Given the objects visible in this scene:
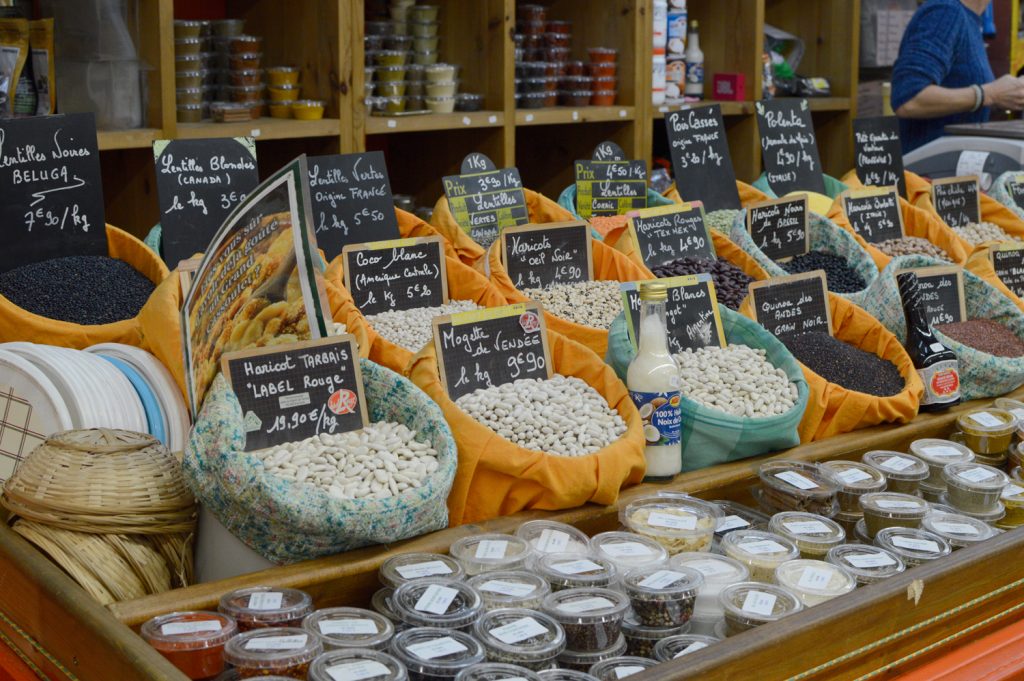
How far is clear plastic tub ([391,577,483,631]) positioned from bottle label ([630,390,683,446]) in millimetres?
495

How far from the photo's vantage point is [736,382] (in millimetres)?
1963

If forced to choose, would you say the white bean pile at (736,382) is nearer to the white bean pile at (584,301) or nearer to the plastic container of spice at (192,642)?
the white bean pile at (584,301)

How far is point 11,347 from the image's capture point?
1.70 metres

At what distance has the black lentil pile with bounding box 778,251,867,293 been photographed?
262cm

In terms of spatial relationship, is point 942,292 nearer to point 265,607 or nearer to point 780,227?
point 780,227

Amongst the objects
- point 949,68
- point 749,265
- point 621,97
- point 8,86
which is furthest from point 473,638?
point 949,68

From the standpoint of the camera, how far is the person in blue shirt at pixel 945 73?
4.20 meters

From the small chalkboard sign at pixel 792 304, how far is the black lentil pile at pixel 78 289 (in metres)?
1.15

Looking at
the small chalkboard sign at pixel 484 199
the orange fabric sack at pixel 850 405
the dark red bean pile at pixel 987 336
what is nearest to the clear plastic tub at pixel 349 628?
the orange fabric sack at pixel 850 405

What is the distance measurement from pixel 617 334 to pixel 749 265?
82 centimetres

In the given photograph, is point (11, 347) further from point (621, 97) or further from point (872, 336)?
point (621, 97)

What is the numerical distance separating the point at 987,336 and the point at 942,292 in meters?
0.14

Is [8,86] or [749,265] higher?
[8,86]

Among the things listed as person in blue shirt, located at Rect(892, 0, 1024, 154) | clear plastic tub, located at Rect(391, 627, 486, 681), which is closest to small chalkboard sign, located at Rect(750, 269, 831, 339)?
clear plastic tub, located at Rect(391, 627, 486, 681)
